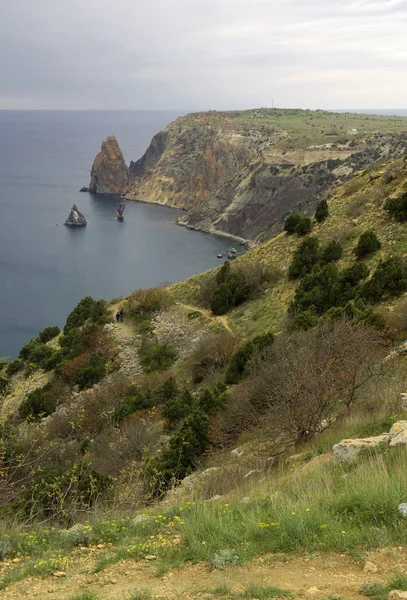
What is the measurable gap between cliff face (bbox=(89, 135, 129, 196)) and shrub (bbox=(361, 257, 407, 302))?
119 metres

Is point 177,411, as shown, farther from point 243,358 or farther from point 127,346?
point 127,346

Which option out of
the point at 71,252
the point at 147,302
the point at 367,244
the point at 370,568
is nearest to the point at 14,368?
the point at 147,302

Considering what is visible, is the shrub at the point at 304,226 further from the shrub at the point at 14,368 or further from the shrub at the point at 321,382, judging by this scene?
the shrub at the point at 14,368

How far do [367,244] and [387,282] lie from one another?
450cm

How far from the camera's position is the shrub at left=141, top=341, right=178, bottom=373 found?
2472 centimetres

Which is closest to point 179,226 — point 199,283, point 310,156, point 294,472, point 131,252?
point 131,252

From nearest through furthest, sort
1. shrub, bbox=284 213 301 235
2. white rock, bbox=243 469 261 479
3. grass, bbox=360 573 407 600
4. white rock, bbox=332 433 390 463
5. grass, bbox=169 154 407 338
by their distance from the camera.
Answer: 1. grass, bbox=360 573 407 600
2. white rock, bbox=332 433 390 463
3. white rock, bbox=243 469 261 479
4. grass, bbox=169 154 407 338
5. shrub, bbox=284 213 301 235

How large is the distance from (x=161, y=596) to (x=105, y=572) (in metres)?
1.00

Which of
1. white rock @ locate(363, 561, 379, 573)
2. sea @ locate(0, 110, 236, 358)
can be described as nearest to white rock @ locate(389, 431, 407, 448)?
white rock @ locate(363, 561, 379, 573)

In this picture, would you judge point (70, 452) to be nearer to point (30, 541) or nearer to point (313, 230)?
point (30, 541)

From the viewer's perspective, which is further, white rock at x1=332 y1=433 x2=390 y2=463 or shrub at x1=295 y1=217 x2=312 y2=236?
shrub at x1=295 y1=217 x2=312 y2=236

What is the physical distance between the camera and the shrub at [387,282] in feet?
61.9

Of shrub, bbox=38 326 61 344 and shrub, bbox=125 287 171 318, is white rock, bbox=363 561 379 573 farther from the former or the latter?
shrub, bbox=38 326 61 344

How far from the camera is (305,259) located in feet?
85.2
